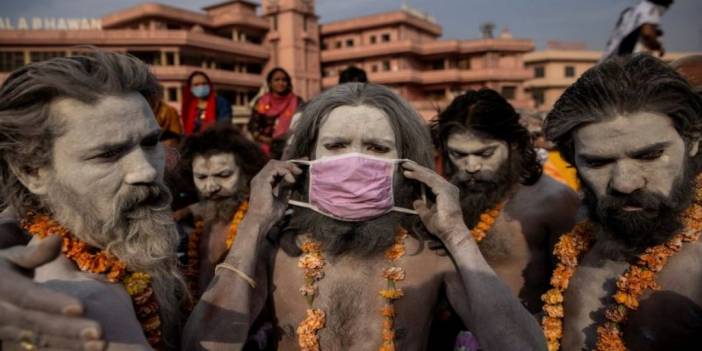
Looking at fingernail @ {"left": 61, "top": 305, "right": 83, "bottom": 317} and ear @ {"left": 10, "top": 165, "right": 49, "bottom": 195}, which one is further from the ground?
ear @ {"left": 10, "top": 165, "right": 49, "bottom": 195}

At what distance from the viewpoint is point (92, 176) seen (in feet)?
6.17

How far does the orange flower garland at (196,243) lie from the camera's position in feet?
14.5

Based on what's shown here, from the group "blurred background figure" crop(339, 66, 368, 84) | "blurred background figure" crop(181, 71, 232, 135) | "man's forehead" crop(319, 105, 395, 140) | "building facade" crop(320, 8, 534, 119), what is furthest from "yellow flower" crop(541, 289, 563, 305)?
"building facade" crop(320, 8, 534, 119)

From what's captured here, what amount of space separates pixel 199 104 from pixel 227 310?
254 inches

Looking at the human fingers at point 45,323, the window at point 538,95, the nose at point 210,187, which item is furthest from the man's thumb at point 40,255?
the window at point 538,95

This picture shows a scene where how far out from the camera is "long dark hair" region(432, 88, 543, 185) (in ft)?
14.0

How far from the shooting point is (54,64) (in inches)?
75.0

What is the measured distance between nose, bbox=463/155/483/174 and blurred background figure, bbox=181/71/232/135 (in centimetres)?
501

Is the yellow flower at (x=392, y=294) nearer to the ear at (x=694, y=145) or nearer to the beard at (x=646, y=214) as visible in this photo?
the beard at (x=646, y=214)

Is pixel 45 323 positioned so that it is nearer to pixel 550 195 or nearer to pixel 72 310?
pixel 72 310

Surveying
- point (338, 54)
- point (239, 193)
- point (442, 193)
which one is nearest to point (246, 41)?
point (338, 54)

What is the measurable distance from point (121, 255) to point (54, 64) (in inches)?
32.8

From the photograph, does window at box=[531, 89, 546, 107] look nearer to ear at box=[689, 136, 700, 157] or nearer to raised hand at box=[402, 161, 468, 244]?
ear at box=[689, 136, 700, 157]

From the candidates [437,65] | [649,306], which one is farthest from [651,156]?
[437,65]
